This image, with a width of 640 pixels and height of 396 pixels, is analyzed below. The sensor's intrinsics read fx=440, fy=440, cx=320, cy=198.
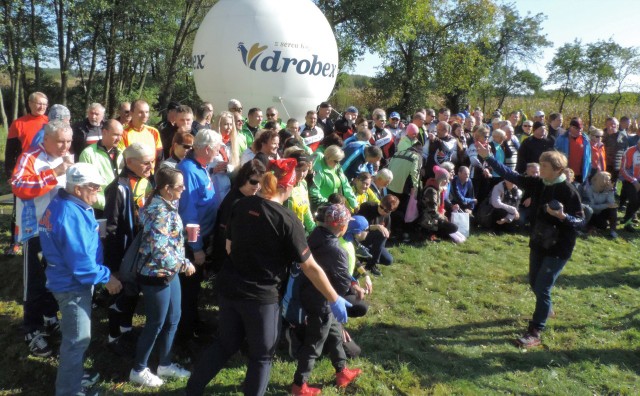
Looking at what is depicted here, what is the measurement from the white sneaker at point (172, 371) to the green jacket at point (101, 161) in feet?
4.99

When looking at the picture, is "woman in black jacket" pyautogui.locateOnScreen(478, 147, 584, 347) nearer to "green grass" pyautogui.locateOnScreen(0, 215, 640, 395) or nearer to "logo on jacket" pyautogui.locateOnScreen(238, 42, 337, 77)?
"green grass" pyautogui.locateOnScreen(0, 215, 640, 395)

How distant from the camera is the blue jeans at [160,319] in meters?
3.02

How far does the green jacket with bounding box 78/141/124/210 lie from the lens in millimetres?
3785

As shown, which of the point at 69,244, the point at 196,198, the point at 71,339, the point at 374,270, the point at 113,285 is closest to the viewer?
the point at 69,244

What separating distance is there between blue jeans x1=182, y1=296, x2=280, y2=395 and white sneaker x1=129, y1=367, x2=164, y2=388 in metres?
0.56

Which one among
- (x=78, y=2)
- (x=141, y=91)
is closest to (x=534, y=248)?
(x=78, y=2)

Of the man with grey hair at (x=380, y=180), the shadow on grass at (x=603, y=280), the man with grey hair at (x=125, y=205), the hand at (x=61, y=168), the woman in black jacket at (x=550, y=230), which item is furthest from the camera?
the shadow on grass at (x=603, y=280)

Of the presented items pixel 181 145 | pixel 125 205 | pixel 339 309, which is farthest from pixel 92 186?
pixel 339 309

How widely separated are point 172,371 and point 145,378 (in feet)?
0.68

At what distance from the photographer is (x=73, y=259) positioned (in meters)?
2.68

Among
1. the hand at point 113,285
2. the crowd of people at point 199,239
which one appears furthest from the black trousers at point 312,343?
the hand at point 113,285

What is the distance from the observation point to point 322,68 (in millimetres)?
8227

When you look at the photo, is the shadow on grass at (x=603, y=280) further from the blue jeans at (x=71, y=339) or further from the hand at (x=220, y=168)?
the blue jeans at (x=71, y=339)

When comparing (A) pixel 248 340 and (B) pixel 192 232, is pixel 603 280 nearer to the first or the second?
(A) pixel 248 340
